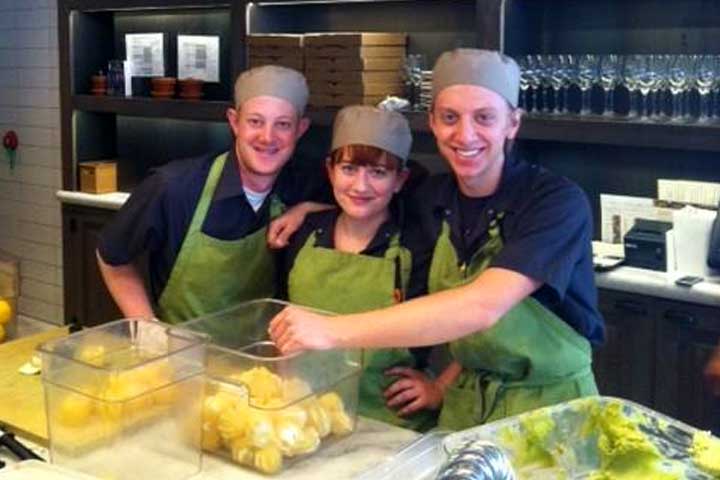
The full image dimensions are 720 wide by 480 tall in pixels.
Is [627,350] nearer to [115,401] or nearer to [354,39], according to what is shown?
[354,39]

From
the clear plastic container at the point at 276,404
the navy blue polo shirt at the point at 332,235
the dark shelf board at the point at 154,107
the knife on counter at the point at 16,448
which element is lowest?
the knife on counter at the point at 16,448

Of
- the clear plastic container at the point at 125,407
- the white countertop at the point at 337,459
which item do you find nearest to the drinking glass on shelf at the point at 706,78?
the white countertop at the point at 337,459

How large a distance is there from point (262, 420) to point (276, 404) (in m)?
0.04

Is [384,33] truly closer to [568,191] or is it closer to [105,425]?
[568,191]

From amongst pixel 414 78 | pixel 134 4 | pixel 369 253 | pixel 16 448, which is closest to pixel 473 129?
pixel 369 253

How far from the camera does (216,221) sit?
89.7 inches

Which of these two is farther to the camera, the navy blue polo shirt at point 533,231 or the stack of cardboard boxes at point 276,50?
the stack of cardboard boxes at point 276,50

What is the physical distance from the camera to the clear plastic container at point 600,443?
51.5 inches

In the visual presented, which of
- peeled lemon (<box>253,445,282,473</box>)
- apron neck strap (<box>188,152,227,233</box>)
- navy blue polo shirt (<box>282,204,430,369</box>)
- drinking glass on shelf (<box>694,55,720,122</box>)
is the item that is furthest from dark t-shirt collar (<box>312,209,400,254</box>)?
drinking glass on shelf (<box>694,55,720,122</box>)

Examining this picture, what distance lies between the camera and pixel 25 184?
18.2ft

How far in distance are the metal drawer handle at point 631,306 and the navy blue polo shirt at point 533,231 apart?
125 centimetres

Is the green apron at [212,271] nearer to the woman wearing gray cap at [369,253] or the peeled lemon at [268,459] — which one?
the woman wearing gray cap at [369,253]

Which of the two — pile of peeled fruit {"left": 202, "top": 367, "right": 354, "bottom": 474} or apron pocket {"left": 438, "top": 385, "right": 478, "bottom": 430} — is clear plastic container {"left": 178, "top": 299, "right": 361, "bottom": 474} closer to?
pile of peeled fruit {"left": 202, "top": 367, "right": 354, "bottom": 474}

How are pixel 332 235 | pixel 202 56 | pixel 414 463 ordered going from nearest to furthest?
pixel 414 463, pixel 332 235, pixel 202 56
